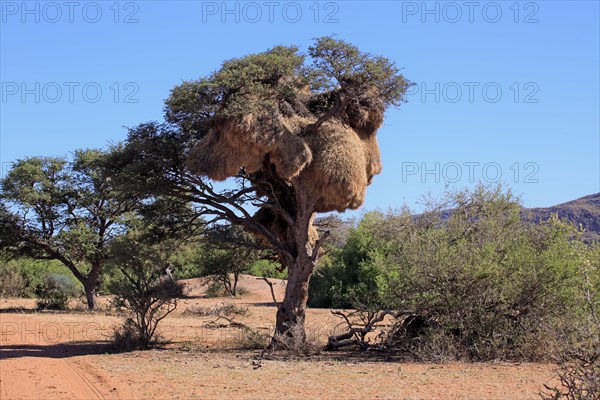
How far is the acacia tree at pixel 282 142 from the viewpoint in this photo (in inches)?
595

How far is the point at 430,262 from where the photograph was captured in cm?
1447

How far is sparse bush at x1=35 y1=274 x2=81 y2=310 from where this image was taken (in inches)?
1289

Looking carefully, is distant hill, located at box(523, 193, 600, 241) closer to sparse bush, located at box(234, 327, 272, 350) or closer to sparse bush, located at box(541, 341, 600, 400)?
sparse bush, located at box(234, 327, 272, 350)

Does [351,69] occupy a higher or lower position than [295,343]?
higher

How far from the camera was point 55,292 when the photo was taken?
3500 centimetres

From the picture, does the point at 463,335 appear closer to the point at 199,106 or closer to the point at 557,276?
the point at 557,276

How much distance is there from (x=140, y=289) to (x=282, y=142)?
5.47 meters

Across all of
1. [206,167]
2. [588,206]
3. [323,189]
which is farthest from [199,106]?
[588,206]

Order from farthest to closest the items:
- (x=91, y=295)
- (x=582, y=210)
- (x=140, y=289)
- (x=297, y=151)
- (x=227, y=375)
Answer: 1. (x=582, y=210)
2. (x=91, y=295)
3. (x=140, y=289)
4. (x=297, y=151)
5. (x=227, y=375)

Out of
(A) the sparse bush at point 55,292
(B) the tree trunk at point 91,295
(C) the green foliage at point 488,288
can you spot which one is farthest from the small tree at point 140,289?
(A) the sparse bush at point 55,292

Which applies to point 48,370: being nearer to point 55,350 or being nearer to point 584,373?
point 55,350

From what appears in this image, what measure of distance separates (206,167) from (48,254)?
20807 mm

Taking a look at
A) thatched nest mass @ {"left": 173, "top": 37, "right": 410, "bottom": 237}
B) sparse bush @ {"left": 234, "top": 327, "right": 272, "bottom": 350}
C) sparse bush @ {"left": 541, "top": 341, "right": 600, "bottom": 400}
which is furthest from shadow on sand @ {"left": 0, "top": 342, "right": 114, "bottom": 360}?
sparse bush @ {"left": 541, "top": 341, "right": 600, "bottom": 400}

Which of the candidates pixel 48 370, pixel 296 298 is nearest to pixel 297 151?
pixel 296 298
